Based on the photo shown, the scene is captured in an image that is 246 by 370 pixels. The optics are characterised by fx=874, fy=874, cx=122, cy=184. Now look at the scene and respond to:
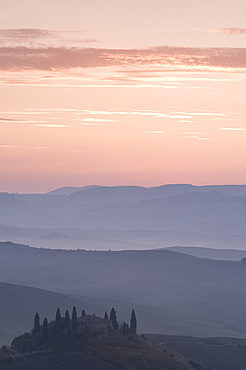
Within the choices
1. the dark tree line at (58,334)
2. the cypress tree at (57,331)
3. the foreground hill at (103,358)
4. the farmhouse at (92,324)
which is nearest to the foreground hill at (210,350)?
the farmhouse at (92,324)

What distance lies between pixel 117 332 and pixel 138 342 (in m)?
4.21

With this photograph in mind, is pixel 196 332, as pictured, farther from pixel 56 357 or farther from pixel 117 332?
pixel 56 357

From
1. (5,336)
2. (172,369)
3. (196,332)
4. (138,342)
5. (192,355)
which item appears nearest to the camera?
(172,369)

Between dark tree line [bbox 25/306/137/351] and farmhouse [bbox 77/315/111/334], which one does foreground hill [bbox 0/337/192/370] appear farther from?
farmhouse [bbox 77/315/111/334]

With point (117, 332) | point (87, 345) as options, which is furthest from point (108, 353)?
point (117, 332)

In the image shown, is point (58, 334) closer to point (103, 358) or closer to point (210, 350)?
point (103, 358)

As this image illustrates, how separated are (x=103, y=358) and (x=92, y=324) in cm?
1466

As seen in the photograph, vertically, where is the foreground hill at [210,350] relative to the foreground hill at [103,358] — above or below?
above

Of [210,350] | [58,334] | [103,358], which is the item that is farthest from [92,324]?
[210,350]

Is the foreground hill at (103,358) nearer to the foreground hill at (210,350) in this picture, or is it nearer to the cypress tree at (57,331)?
the cypress tree at (57,331)

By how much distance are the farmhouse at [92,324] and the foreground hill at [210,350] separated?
17939 millimetres

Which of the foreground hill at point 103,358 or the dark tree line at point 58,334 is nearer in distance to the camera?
the foreground hill at point 103,358

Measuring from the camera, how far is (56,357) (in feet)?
307

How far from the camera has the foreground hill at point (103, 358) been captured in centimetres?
9088
